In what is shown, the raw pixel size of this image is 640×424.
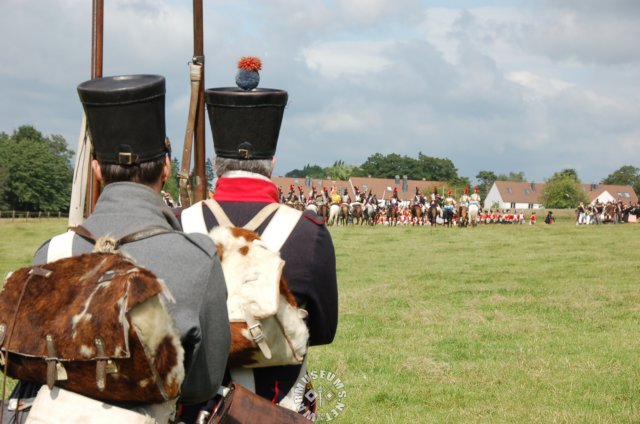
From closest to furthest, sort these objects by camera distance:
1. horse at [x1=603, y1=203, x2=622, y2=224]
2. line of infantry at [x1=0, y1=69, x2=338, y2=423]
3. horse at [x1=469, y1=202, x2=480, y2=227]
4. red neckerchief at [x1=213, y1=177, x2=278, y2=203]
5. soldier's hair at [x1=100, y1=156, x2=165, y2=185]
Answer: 1. line of infantry at [x1=0, y1=69, x2=338, y2=423]
2. soldier's hair at [x1=100, y1=156, x2=165, y2=185]
3. red neckerchief at [x1=213, y1=177, x2=278, y2=203]
4. horse at [x1=469, y1=202, x2=480, y2=227]
5. horse at [x1=603, y1=203, x2=622, y2=224]

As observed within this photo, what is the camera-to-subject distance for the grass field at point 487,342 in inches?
307

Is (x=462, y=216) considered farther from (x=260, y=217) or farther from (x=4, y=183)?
(x=4, y=183)

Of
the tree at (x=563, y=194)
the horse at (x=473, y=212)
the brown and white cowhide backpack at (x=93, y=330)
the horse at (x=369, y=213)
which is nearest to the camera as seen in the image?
the brown and white cowhide backpack at (x=93, y=330)

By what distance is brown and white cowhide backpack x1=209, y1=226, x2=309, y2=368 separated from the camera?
9.69 feet

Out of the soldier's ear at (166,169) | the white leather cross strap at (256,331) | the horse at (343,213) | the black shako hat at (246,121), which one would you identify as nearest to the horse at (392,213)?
the horse at (343,213)

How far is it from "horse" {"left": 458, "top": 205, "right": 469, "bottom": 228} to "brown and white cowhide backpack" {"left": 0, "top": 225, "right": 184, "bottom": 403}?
42760mm

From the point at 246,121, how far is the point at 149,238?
3.85ft

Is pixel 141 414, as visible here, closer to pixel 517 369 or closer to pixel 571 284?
pixel 517 369

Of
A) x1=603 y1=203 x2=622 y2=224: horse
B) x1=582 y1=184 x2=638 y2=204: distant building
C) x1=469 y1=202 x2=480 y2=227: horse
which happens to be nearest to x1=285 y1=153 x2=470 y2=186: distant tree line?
x1=582 y1=184 x2=638 y2=204: distant building

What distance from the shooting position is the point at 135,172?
2793 mm

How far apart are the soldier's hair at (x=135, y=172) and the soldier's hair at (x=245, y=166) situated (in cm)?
82

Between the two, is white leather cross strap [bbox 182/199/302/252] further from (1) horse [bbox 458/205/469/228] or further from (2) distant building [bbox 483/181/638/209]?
(2) distant building [bbox 483/181/638/209]

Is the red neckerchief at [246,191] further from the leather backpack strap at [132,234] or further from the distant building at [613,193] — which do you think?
the distant building at [613,193]

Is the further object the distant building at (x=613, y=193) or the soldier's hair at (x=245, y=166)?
the distant building at (x=613, y=193)
